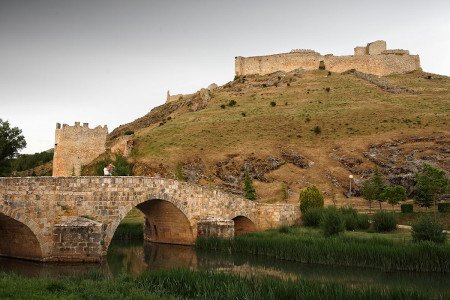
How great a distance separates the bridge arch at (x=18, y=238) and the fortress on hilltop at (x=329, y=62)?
6820 centimetres

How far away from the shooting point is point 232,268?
64.6 ft

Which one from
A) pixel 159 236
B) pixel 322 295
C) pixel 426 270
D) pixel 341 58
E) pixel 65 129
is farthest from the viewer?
pixel 341 58

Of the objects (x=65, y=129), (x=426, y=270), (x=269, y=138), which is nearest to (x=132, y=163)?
(x=65, y=129)

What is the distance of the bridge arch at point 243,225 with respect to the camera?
31388mm

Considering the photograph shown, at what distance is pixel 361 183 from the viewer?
4284 centimetres

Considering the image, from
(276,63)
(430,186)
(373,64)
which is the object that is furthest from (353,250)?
(373,64)

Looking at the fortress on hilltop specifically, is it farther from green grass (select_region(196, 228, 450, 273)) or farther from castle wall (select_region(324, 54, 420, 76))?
green grass (select_region(196, 228, 450, 273))

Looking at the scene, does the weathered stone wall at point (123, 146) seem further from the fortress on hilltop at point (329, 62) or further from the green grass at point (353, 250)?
the fortress on hilltop at point (329, 62)

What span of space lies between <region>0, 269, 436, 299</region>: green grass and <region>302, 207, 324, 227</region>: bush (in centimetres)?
1570

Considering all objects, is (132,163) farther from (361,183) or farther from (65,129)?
(361,183)

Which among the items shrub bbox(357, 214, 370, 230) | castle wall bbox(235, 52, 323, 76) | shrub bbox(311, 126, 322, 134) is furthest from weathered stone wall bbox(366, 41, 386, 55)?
shrub bbox(357, 214, 370, 230)

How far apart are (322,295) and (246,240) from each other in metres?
13.1

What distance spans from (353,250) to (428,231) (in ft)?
12.4

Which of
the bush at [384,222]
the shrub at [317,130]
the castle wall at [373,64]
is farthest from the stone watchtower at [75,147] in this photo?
the castle wall at [373,64]
